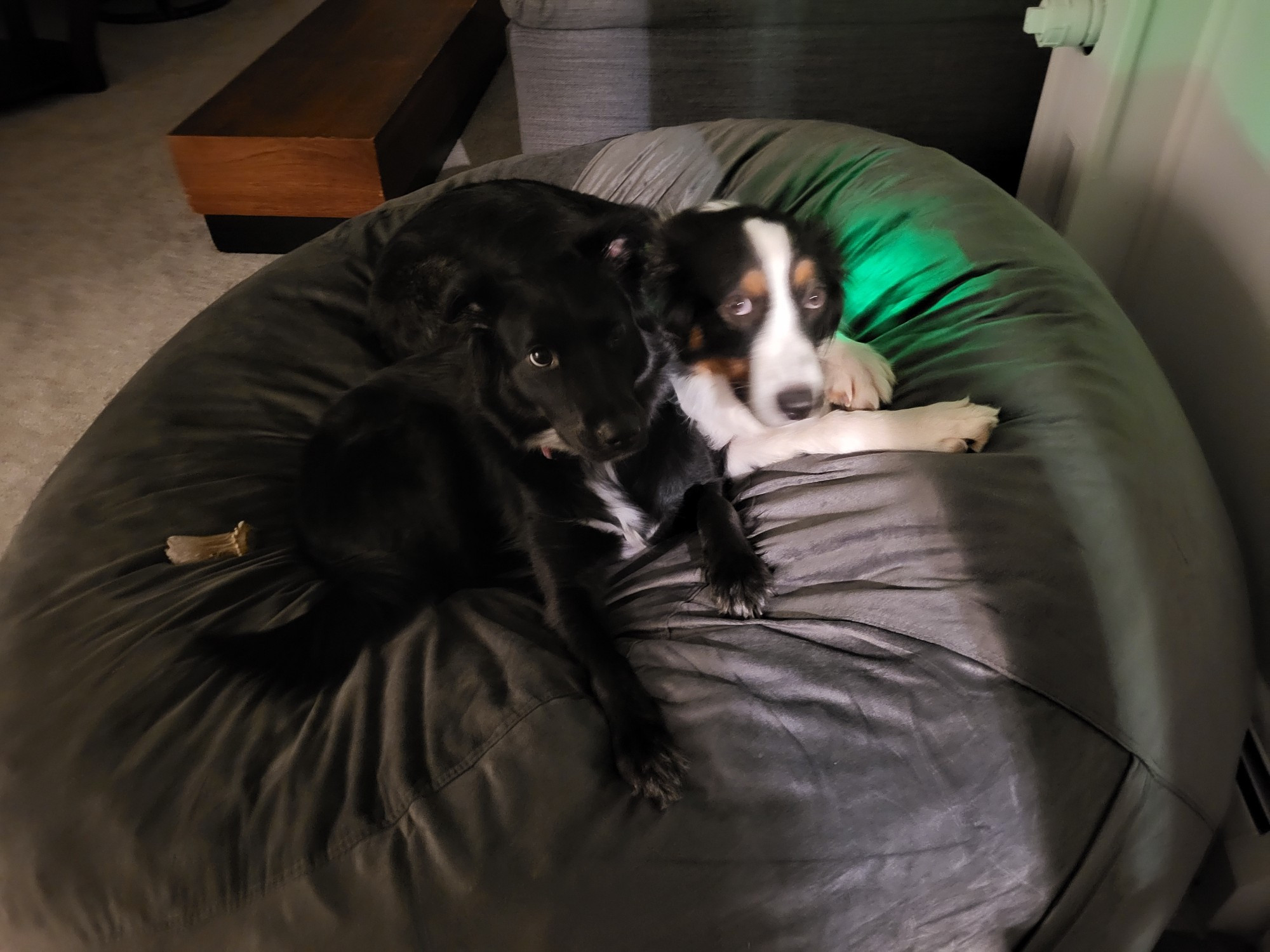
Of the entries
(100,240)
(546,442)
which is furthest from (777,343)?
(100,240)

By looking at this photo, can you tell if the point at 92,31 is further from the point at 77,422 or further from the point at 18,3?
the point at 77,422

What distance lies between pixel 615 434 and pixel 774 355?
0.29 meters

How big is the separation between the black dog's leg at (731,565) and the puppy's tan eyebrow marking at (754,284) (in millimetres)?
356

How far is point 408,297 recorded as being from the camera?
187 centimetres

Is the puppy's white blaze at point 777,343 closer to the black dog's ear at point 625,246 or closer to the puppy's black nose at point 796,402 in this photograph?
the puppy's black nose at point 796,402

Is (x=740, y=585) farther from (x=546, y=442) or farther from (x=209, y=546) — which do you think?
(x=209, y=546)

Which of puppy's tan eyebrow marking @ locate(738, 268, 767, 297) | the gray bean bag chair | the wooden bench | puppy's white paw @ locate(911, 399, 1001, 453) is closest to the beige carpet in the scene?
the wooden bench

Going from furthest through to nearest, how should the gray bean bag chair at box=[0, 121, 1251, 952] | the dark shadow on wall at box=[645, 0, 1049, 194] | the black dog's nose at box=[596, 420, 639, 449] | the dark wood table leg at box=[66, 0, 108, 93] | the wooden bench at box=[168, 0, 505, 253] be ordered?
1. the dark wood table leg at box=[66, 0, 108, 93]
2. the wooden bench at box=[168, 0, 505, 253]
3. the dark shadow on wall at box=[645, 0, 1049, 194]
4. the black dog's nose at box=[596, 420, 639, 449]
5. the gray bean bag chair at box=[0, 121, 1251, 952]

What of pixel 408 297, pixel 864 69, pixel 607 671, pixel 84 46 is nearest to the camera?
pixel 607 671

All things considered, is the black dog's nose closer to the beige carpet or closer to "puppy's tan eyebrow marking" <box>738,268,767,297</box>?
"puppy's tan eyebrow marking" <box>738,268,767,297</box>

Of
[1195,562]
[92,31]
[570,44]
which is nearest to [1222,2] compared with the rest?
[1195,562]

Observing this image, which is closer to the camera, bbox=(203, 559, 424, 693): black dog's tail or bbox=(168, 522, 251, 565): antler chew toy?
bbox=(203, 559, 424, 693): black dog's tail

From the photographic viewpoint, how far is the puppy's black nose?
126 centimetres

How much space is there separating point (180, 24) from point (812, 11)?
4.54m
